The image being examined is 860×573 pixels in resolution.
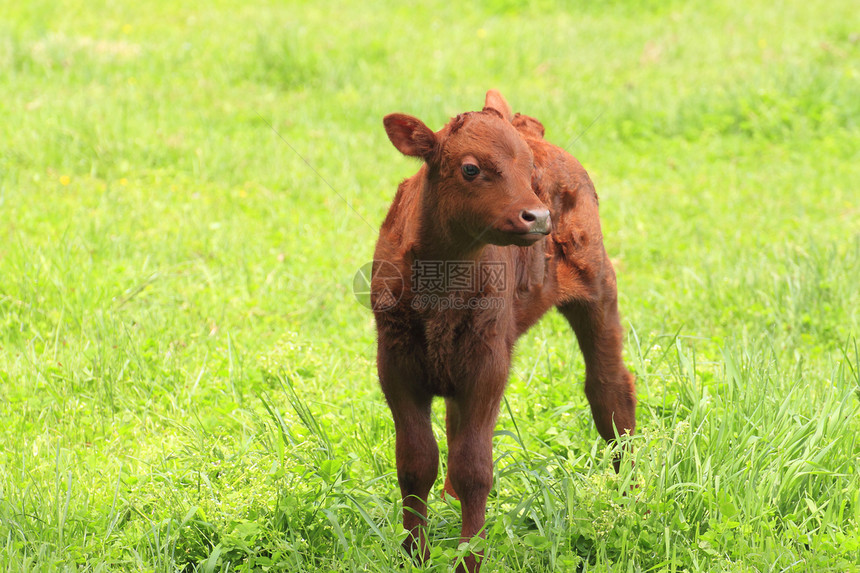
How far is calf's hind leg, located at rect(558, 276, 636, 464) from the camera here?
13.0ft

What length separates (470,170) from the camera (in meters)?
2.99

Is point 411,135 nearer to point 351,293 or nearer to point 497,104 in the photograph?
point 497,104

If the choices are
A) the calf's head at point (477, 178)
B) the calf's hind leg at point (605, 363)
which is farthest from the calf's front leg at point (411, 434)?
the calf's hind leg at point (605, 363)

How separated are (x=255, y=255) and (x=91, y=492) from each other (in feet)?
9.48

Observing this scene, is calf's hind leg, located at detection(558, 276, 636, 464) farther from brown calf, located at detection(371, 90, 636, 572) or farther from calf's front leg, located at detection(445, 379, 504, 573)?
calf's front leg, located at detection(445, 379, 504, 573)

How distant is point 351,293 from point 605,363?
2399 mm

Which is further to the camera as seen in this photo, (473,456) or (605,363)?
(605,363)

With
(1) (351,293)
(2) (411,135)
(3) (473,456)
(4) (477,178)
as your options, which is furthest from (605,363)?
(1) (351,293)

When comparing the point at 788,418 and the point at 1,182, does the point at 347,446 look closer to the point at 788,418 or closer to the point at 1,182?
the point at 788,418

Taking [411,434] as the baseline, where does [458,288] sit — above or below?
above

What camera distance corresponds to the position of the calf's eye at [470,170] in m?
2.98

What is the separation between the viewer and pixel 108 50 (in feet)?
33.7

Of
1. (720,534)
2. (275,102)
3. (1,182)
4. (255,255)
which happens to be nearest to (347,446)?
(720,534)
